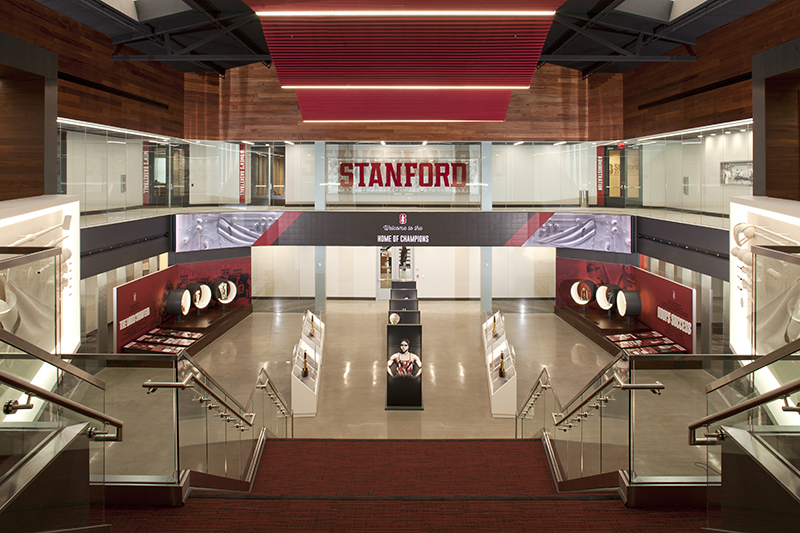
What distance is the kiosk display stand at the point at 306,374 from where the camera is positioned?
9.72 meters

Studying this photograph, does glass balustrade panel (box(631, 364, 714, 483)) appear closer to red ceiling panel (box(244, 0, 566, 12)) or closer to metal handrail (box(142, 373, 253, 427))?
metal handrail (box(142, 373, 253, 427))

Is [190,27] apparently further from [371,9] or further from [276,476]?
[276,476]

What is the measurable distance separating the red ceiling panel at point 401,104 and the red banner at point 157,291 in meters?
5.67

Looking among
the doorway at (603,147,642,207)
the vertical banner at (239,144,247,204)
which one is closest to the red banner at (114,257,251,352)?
the vertical banner at (239,144,247,204)

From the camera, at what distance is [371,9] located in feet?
21.7

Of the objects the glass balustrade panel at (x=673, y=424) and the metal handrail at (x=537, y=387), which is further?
the metal handrail at (x=537, y=387)

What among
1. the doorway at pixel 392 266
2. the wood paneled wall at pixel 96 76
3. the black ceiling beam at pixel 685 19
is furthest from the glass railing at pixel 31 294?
the doorway at pixel 392 266

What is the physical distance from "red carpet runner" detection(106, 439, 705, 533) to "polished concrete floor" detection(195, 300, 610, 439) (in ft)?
12.8

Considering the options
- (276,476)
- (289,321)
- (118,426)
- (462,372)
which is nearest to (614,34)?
(462,372)

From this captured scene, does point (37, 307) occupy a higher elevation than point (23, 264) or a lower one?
lower

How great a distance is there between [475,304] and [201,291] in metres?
9.07

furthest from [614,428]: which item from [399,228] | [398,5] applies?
[399,228]

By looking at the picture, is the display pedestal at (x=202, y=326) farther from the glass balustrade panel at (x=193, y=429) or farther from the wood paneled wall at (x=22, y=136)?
the glass balustrade panel at (x=193, y=429)

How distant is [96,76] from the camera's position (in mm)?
12148
